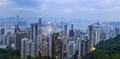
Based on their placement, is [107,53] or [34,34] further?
[34,34]

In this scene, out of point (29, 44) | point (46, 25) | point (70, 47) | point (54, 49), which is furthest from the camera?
point (46, 25)

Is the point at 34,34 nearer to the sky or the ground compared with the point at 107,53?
nearer to the sky

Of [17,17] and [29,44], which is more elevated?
[17,17]

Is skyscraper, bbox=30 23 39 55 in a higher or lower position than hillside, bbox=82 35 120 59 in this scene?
higher

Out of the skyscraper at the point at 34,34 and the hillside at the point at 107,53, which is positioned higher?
the skyscraper at the point at 34,34

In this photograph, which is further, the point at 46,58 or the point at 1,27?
the point at 1,27

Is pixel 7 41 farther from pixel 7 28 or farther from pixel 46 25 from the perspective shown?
pixel 46 25

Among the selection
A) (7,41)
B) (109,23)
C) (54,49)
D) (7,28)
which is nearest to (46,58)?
(54,49)

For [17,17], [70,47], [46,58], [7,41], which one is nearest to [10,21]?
[17,17]

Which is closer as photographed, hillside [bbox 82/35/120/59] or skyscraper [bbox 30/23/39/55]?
hillside [bbox 82/35/120/59]

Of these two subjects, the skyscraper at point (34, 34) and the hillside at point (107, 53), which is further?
the skyscraper at point (34, 34)

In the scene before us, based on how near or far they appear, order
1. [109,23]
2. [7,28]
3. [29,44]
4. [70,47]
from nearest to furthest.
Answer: [29,44]
[70,47]
[7,28]
[109,23]
